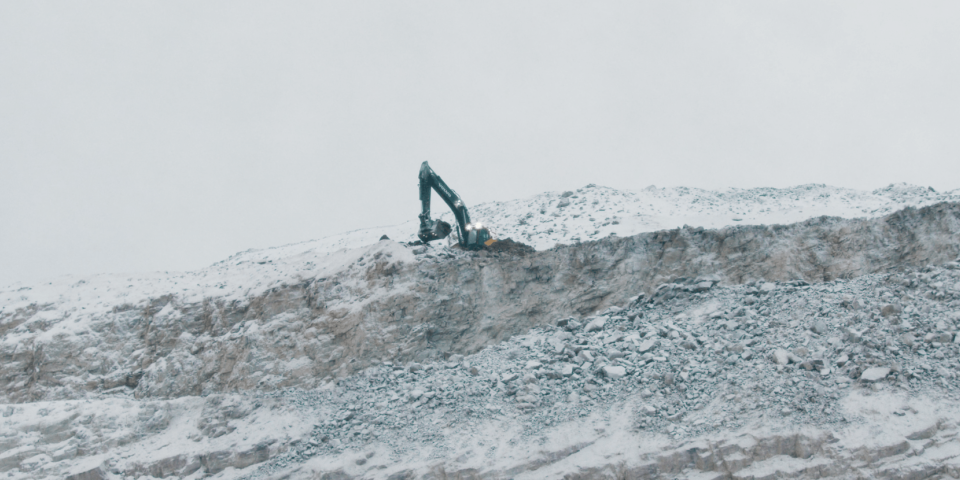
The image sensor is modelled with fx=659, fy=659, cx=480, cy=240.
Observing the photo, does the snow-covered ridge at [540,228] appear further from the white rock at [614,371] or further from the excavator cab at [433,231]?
the white rock at [614,371]

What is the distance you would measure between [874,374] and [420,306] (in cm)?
1169

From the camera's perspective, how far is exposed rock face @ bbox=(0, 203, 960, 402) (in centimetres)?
1920

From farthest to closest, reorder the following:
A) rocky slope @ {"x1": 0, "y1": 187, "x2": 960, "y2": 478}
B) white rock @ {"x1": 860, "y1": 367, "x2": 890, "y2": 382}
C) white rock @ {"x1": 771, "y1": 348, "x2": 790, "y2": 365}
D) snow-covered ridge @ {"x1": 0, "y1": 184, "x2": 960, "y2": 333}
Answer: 1. snow-covered ridge @ {"x1": 0, "y1": 184, "x2": 960, "y2": 333}
2. white rock @ {"x1": 771, "y1": 348, "x2": 790, "y2": 365}
3. rocky slope @ {"x1": 0, "y1": 187, "x2": 960, "y2": 478}
4. white rock @ {"x1": 860, "y1": 367, "x2": 890, "y2": 382}

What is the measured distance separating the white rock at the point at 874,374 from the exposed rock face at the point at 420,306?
5919 millimetres

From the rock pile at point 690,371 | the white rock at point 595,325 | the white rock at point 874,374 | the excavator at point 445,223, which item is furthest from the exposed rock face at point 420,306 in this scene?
the white rock at point 874,374

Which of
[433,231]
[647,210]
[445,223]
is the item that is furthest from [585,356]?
[647,210]

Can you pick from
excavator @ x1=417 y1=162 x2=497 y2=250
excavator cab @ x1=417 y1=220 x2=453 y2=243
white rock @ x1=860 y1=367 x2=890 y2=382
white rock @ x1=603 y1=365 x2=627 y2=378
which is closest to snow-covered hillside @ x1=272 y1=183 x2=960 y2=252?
excavator @ x1=417 y1=162 x2=497 y2=250

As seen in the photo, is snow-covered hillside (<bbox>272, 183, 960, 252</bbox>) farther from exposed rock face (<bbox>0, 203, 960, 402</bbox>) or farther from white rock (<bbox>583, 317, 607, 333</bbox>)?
white rock (<bbox>583, 317, 607, 333</bbox>)

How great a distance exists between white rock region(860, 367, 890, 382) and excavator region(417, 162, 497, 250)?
1196 cm

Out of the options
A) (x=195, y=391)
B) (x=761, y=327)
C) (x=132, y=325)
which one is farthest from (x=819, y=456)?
(x=132, y=325)

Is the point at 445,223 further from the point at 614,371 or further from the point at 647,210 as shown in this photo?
the point at 614,371

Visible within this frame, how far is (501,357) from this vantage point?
17422 millimetres

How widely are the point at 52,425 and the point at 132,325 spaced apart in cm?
468

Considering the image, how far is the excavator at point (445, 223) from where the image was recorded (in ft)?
72.6
